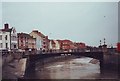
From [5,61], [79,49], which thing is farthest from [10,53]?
[79,49]

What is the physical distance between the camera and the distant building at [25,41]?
4075 millimetres

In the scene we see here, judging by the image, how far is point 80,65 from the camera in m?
4.27

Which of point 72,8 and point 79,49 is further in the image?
point 79,49

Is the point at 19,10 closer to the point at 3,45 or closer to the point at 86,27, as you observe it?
the point at 3,45

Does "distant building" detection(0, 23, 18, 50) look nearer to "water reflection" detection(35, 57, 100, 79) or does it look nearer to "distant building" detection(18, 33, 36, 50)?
"distant building" detection(18, 33, 36, 50)

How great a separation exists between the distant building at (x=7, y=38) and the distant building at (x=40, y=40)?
0.33 m

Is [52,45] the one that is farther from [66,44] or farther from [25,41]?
[25,41]

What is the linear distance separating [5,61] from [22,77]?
0.43 meters

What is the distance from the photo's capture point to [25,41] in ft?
13.5

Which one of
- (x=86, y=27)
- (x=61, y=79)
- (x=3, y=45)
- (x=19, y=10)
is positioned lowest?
(x=61, y=79)

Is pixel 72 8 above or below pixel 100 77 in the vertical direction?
above

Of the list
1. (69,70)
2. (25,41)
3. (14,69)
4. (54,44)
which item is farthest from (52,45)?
(14,69)

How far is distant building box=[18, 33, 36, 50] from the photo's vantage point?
407 cm

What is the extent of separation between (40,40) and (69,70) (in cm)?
79
